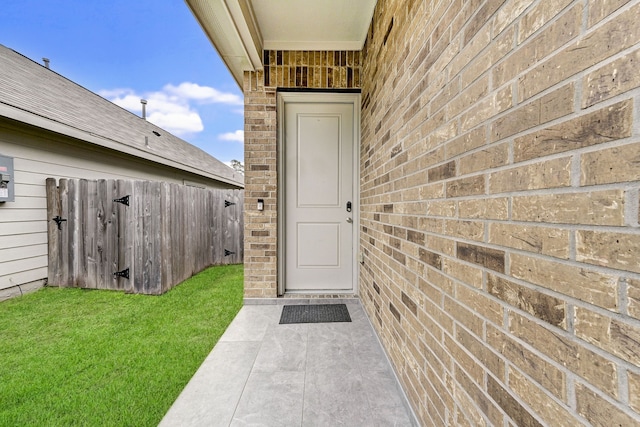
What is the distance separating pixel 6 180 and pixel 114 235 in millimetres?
1233

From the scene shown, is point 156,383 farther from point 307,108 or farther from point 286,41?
point 286,41

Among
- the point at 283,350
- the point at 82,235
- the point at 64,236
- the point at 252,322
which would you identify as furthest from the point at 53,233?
the point at 283,350

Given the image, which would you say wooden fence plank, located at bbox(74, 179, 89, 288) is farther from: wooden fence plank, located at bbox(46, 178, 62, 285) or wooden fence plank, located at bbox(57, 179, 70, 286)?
wooden fence plank, located at bbox(46, 178, 62, 285)

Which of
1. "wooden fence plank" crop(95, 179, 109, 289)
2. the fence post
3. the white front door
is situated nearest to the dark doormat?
the white front door

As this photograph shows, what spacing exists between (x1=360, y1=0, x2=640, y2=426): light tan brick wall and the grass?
161 cm

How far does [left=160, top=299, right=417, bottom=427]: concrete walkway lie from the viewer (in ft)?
4.46

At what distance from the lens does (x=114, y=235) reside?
344 cm

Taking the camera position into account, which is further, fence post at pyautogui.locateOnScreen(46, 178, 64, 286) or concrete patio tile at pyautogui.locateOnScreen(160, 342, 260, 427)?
fence post at pyautogui.locateOnScreen(46, 178, 64, 286)

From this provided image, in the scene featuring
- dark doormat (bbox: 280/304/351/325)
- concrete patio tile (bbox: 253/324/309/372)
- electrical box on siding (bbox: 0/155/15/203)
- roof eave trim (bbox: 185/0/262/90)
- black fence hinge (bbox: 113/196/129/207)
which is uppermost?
roof eave trim (bbox: 185/0/262/90)

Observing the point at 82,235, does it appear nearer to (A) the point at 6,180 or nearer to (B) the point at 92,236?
(B) the point at 92,236

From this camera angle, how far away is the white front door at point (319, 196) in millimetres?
2949

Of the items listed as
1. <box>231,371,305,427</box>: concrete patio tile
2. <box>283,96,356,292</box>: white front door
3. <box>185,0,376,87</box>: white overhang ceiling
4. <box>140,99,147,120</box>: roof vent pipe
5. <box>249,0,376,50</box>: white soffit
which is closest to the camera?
<box>231,371,305,427</box>: concrete patio tile

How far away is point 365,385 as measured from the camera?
1584 millimetres

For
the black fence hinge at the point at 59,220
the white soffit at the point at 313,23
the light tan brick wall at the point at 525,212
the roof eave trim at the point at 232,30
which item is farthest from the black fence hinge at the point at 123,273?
the light tan brick wall at the point at 525,212
